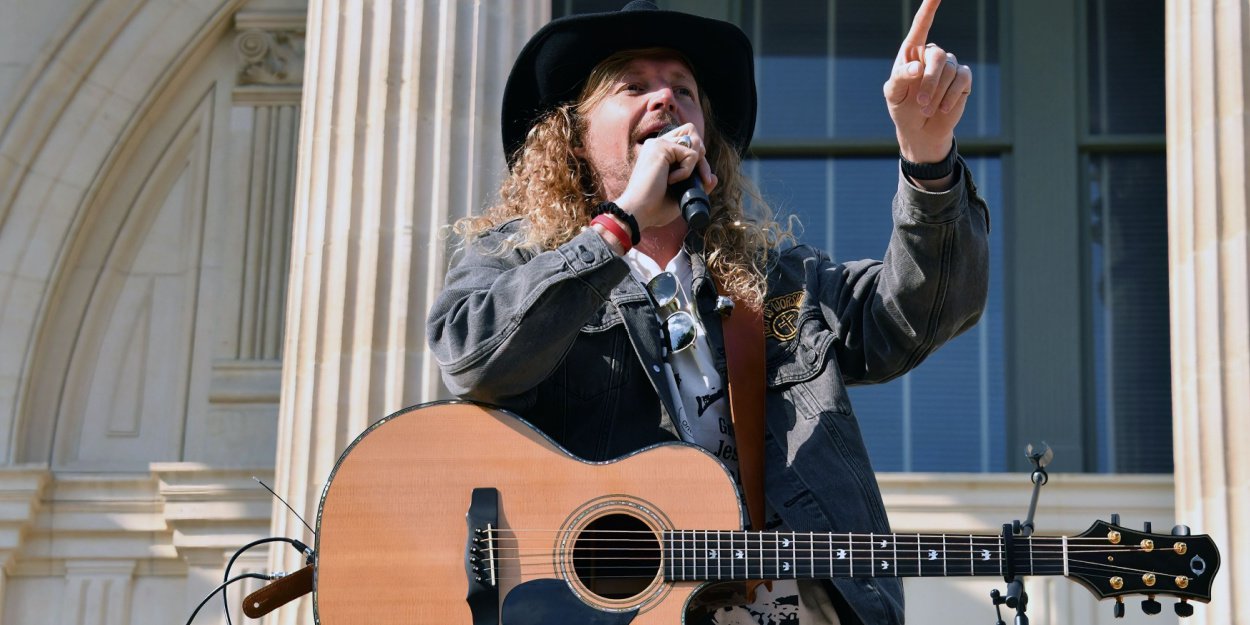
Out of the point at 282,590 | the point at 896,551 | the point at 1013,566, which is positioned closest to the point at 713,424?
the point at 896,551

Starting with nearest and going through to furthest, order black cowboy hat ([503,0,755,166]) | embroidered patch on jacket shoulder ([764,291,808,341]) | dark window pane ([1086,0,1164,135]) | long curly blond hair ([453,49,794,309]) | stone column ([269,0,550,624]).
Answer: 1. embroidered patch on jacket shoulder ([764,291,808,341])
2. long curly blond hair ([453,49,794,309])
3. black cowboy hat ([503,0,755,166])
4. stone column ([269,0,550,624])
5. dark window pane ([1086,0,1164,135])

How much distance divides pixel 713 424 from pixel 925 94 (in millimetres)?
729

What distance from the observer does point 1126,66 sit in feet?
27.0

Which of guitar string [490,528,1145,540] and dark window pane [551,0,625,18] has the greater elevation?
dark window pane [551,0,625,18]

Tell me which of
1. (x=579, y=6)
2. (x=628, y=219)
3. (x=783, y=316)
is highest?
(x=579, y=6)

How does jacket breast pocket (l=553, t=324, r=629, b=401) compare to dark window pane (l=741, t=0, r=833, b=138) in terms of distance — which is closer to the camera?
jacket breast pocket (l=553, t=324, r=629, b=401)

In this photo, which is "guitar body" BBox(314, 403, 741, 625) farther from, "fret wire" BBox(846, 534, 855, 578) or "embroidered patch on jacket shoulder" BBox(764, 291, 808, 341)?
"embroidered patch on jacket shoulder" BBox(764, 291, 808, 341)

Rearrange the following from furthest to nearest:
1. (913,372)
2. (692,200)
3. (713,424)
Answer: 1. (913,372)
2. (713,424)
3. (692,200)

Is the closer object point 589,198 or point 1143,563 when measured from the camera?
point 1143,563

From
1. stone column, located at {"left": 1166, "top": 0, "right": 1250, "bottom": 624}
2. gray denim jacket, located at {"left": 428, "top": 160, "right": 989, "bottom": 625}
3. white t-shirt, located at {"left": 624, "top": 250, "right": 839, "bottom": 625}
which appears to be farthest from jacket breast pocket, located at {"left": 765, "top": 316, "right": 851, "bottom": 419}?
stone column, located at {"left": 1166, "top": 0, "right": 1250, "bottom": 624}

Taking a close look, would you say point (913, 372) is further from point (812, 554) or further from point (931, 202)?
point (812, 554)

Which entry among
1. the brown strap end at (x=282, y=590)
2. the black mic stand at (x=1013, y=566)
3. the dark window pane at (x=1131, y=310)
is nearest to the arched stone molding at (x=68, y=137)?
the dark window pane at (x=1131, y=310)

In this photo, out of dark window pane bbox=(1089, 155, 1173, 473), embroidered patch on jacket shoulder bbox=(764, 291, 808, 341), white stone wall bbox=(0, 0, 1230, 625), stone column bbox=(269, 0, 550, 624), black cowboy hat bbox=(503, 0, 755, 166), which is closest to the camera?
embroidered patch on jacket shoulder bbox=(764, 291, 808, 341)

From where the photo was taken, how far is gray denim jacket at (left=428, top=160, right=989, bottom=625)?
3182 mm
